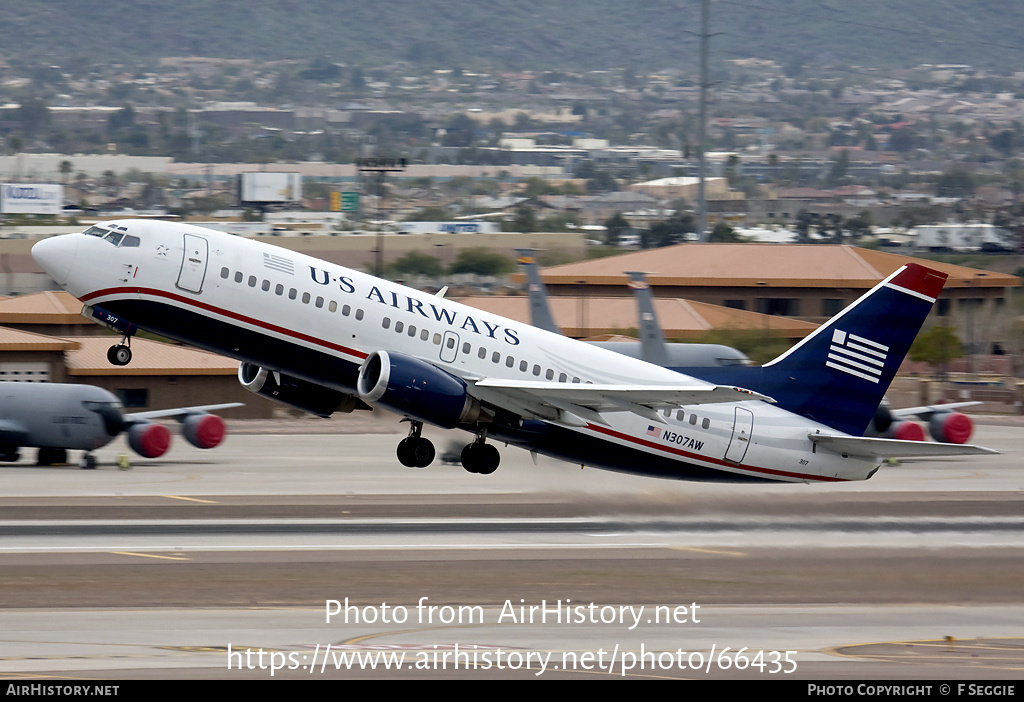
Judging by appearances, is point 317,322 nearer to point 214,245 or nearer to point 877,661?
point 214,245

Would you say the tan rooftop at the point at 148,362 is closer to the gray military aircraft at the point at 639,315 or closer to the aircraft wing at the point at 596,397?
the gray military aircraft at the point at 639,315

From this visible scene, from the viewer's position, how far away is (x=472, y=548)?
44625 millimetres

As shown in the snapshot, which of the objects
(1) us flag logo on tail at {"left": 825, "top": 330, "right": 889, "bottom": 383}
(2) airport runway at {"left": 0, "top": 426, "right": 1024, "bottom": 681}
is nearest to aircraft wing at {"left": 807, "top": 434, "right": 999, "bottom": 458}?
(1) us flag logo on tail at {"left": 825, "top": 330, "right": 889, "bottom": 383}

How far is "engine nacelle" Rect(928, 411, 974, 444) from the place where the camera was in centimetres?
6869

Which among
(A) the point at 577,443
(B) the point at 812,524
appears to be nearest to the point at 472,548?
(A) the point at 577,443

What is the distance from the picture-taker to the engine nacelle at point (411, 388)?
35475 mm

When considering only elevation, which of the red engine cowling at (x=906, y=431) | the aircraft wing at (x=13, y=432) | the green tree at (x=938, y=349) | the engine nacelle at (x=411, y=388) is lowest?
the green tree at (x=938, y=349)

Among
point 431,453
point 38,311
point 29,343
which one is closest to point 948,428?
point 431,453

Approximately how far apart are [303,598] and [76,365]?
47.5 metres

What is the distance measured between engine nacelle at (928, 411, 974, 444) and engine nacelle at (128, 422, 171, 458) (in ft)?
126

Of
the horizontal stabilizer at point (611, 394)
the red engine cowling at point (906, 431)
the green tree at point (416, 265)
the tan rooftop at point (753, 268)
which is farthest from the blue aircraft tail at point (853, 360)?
the green tree at point (416, 265)

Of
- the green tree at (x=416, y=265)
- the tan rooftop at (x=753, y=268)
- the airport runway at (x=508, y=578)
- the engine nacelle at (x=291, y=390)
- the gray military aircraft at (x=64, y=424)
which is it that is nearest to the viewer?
the airport runway at (x=508, y=578)

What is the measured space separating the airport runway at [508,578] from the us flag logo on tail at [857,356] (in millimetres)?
4925
